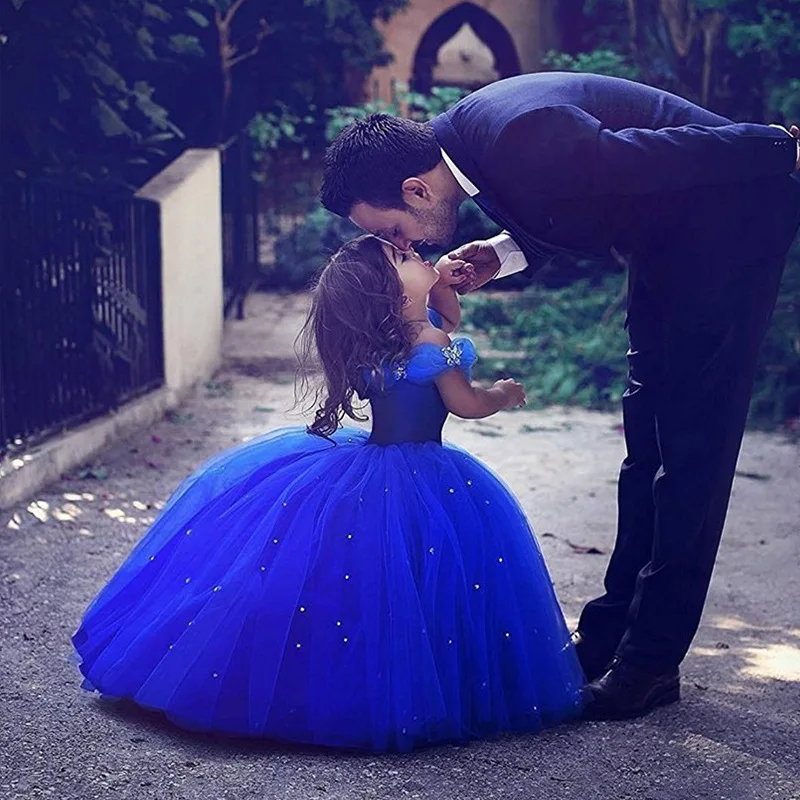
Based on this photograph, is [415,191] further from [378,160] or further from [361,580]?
[361,580]

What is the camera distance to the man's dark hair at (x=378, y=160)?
2.92 meters

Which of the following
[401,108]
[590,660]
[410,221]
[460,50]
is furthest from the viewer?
[460,50]

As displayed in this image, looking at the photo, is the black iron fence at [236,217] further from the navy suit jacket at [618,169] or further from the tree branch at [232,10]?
the navy suit jacket at [618,169]

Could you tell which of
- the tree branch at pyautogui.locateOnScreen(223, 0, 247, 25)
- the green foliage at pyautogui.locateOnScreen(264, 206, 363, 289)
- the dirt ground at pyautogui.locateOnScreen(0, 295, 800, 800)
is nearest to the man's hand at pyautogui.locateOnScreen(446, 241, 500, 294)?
the dirt ground at pyautogui.locateOnScreen(0, 295, 800, 800)

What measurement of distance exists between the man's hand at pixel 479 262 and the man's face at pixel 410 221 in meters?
0.15

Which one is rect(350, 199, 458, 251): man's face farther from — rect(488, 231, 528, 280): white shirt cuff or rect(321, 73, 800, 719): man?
rect(488, 231, 528, 280): white shirt cuff

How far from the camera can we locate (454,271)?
10.3 feet

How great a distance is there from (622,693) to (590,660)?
1.07 ft

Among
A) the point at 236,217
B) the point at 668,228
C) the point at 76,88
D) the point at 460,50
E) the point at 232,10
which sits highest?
the point at 460,50

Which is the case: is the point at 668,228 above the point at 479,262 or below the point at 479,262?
above

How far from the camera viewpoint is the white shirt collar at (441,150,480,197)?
9.49ft

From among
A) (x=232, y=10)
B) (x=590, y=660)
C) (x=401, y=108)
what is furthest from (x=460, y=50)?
(x=590, y=660)

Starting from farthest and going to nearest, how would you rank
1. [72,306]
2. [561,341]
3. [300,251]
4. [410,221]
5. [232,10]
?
[300,251]
[232,10]
[561,341]
[72,306]
[410,221]

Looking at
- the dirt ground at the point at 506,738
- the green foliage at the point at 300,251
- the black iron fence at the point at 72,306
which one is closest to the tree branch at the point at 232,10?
the black iron fence at the point at 72,306
